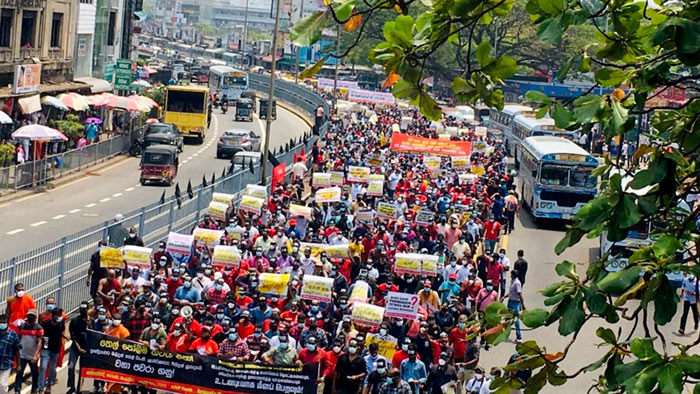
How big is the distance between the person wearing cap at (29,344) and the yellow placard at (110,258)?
3913 millimetres

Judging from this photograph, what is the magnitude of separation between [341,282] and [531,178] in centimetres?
1933

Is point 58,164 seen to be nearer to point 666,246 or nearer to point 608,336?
point 608,336

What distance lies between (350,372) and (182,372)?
87.9 inches

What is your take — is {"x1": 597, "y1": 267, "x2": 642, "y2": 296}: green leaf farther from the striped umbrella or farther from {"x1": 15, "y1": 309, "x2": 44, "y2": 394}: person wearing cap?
the striped umbrella

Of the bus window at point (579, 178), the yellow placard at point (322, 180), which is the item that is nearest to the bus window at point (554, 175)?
the bus window at point (579, 178)

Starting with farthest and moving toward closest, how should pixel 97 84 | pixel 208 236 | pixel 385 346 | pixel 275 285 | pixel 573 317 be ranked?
pixel 97 84, pixel 208 236, pixel 275 285, pixel 385 346, pixel 573 317

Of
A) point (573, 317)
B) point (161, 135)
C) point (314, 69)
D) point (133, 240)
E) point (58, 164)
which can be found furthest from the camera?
point (161, 135)

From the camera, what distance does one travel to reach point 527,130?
5050 cm

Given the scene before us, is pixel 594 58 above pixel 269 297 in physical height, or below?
above

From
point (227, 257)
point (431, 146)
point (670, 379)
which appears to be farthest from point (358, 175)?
point (670, 379)

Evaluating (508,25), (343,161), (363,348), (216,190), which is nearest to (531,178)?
(343,161)

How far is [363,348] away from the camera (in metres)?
16.5

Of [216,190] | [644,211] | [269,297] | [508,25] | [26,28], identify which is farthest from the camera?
[508,25]

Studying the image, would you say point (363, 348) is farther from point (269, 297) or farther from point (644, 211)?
point (644, 211)
